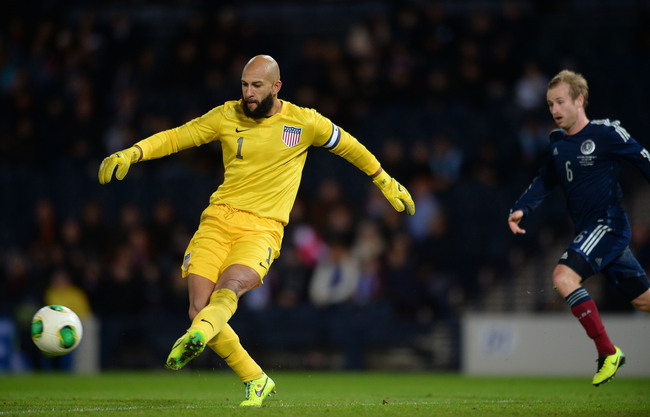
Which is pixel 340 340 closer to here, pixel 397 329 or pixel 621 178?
pixel 397 329

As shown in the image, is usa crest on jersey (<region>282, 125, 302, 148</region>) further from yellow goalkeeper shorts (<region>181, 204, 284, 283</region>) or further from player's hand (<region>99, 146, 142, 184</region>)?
player's hand (<region>99, 146, 142, 184</region>)

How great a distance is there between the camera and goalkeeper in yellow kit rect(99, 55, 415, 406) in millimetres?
6566

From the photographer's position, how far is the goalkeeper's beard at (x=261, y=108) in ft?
22.0

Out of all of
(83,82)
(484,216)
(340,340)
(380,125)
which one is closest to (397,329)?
(340,340)

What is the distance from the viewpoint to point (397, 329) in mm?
13773

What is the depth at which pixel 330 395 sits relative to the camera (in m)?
8.87

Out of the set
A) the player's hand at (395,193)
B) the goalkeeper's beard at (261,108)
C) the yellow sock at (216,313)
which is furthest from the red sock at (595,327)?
the goalkeeper's beard at (261,108)

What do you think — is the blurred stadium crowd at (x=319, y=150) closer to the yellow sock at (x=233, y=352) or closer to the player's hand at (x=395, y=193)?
the player's hand at (x=395, y=193)

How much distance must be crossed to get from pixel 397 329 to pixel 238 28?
7.67m

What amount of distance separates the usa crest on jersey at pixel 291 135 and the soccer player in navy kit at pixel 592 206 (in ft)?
6.59

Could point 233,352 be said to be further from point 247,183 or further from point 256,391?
point 247,183

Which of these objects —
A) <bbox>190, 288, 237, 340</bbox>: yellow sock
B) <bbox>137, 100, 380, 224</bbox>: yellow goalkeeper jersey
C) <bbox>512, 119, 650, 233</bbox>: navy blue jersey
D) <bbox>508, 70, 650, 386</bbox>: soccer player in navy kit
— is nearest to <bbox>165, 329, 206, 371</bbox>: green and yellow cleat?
<bbox>190, 288, 237, 340</bbox>: yellow sock

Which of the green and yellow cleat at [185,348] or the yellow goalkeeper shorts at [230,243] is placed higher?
the yellow goalkeeper shorts at [230,243]

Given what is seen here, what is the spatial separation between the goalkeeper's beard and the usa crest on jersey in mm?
202
